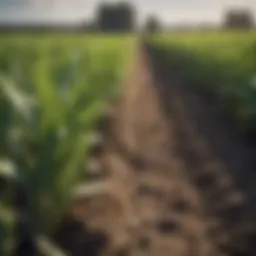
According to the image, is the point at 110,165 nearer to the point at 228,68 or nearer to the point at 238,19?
the point at 238,19

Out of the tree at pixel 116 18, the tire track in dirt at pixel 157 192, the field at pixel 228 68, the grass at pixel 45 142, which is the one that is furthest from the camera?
the field at pixel 228 68

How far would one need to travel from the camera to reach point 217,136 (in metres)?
2.18

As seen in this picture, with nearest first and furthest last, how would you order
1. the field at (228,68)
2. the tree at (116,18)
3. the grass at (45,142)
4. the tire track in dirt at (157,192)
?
1. the grass at (45,142)
2. the tire track in dirt at (157,192)
3. the tree at (116,18)
4. the field at (228,68)

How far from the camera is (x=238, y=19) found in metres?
1.70

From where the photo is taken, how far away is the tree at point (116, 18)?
5.31ft

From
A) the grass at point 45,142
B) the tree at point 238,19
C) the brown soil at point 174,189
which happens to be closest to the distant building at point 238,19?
the tree at point 238,19

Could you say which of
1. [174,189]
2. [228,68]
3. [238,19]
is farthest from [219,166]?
[228,68]

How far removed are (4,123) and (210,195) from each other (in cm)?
52

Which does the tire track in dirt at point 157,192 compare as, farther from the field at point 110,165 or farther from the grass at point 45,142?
the grass at point 45,142

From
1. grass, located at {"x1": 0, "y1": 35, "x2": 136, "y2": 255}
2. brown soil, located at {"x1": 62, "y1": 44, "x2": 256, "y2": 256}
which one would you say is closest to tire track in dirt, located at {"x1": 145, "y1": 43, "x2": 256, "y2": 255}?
brown soil, located at {"x1": 62, "y1": 44, "x2": 256, "y2": 256}

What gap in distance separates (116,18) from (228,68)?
1.07 meters

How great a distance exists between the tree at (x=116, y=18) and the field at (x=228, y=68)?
313 millimetres

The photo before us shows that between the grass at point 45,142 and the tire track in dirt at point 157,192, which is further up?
the grass at point 45,142

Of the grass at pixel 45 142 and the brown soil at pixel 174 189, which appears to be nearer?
the grass at pixel 45 142
